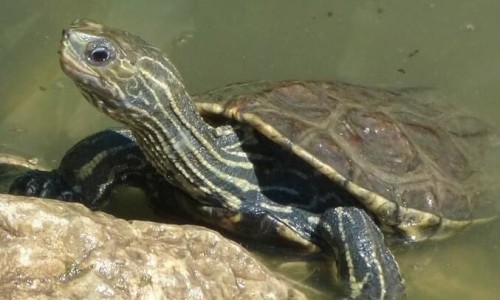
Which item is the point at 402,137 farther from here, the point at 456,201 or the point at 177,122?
the point at 177,122

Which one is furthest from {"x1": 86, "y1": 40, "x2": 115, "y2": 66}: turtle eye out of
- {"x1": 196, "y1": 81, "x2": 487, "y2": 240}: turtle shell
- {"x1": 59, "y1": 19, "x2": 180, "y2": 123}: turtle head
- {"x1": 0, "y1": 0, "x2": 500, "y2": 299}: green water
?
{"x1": 0, "y1": 0, "x2": 500, "y2": 299}: green water

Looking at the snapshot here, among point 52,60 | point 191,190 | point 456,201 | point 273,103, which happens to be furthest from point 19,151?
point 456,201

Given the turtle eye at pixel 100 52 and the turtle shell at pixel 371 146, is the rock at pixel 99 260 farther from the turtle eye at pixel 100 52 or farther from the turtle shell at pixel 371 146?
the turtle shell at pixel 371 146

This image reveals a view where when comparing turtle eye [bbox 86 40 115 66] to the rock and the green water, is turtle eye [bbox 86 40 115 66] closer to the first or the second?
the rock

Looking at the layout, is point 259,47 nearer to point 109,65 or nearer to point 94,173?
point 94,173

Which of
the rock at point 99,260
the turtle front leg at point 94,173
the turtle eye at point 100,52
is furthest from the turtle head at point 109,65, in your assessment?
the rock at point 99,260

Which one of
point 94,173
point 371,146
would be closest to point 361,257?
point 371,146

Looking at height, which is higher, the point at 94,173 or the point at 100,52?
the point at 100,52
